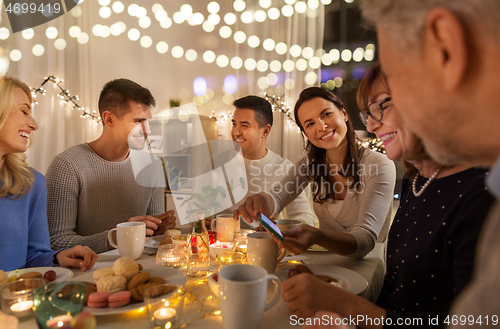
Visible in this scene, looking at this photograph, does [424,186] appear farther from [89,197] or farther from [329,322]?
[89,197]

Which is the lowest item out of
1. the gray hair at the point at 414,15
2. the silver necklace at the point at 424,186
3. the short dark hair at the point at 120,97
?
the silver necklace at the point at 424,186

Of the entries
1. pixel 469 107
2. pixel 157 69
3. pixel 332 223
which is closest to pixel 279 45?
pixel 157 69

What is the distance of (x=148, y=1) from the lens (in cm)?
346

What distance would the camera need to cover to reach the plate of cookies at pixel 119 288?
57 cm

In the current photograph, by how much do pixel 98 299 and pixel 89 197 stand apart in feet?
3.69

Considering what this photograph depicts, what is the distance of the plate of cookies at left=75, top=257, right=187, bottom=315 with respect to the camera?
57 cm

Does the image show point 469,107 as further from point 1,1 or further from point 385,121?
point 1,1

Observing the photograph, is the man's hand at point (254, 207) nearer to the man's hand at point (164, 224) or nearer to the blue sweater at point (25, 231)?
the man's hand at point (164, 224)

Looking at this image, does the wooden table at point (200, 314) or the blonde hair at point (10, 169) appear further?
the blonde hair at point (10, 169)

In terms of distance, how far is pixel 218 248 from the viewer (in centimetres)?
97

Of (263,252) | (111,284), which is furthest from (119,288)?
(263,252)

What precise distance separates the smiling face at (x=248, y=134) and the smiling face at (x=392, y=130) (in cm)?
125

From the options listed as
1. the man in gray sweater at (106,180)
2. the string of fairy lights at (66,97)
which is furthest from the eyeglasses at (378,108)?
the string of fairy lights at (66,97)

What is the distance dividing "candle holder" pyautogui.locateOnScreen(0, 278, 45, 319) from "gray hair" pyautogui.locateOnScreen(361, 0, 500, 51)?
741mm
